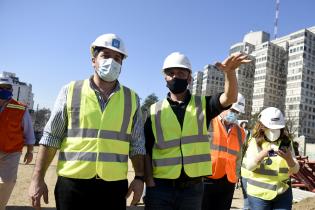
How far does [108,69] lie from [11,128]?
282 cm

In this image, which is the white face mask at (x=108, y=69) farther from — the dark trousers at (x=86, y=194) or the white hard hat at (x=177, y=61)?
the dark trousers at (x=86, y=194)

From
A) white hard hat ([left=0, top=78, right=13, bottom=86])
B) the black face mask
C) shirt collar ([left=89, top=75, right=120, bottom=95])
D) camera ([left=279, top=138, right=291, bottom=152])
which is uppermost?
white hard hat ([left=0, top=78, right=13, bottom=86])

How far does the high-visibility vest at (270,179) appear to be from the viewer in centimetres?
421

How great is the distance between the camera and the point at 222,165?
4824mm

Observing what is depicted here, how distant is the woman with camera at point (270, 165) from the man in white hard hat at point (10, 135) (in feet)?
10.9

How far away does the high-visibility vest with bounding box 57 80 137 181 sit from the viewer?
3.03 metres

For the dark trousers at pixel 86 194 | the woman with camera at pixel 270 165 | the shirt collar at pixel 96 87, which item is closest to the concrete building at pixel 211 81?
the woman with camera at pixel 270 165

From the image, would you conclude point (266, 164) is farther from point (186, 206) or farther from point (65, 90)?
point (65, 90)

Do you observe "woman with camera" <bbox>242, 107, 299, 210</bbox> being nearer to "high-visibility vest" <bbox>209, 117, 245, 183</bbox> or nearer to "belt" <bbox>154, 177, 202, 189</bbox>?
Answer: "high-visibility vest" <bbox>209, 117, 245, 183</bbox>

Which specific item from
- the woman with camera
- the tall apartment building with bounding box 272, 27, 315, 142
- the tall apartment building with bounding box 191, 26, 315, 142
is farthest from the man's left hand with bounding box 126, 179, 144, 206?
the tall apartment building with bounding box 272, 27, 315, 142

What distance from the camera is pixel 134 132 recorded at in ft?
11.1

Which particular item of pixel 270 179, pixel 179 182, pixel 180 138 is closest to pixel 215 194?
pixel 270 179

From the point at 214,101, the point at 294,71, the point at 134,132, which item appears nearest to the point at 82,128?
the point at 134,132

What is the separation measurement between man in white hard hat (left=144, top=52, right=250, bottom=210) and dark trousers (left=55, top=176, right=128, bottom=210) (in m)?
0.57
